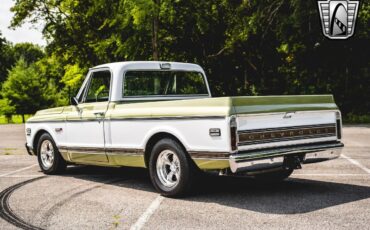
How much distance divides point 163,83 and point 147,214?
3.20 metres

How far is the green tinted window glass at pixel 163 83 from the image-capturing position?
829cm

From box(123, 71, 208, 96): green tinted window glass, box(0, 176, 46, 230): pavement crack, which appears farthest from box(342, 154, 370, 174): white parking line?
box(0, 176, 46, 230): pavement crack

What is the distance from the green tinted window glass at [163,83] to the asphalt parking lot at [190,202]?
1.47m

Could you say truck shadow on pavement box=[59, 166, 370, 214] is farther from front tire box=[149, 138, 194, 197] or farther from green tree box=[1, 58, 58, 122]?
green tree box=[1, 58, 58, 122]

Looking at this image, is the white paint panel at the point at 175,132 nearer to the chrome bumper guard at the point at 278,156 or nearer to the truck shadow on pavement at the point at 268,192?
the chrome bumper guard at the point at 278,156

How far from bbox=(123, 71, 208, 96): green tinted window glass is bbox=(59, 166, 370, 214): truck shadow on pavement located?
4.80 ft

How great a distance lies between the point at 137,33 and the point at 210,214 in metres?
21.3

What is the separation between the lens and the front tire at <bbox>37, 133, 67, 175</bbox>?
31.2ft

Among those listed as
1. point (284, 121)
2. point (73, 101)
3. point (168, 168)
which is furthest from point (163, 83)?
point (284, 121)

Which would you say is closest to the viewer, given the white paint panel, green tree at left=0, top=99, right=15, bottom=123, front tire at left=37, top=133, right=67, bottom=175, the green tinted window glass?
the white paint panel

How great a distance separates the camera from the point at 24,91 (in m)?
49.5

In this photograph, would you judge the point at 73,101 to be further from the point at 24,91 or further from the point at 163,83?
the point at 24,91

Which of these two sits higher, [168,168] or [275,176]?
[168,168]

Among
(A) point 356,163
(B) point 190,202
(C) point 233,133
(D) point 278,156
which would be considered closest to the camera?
(C) point 233,133
